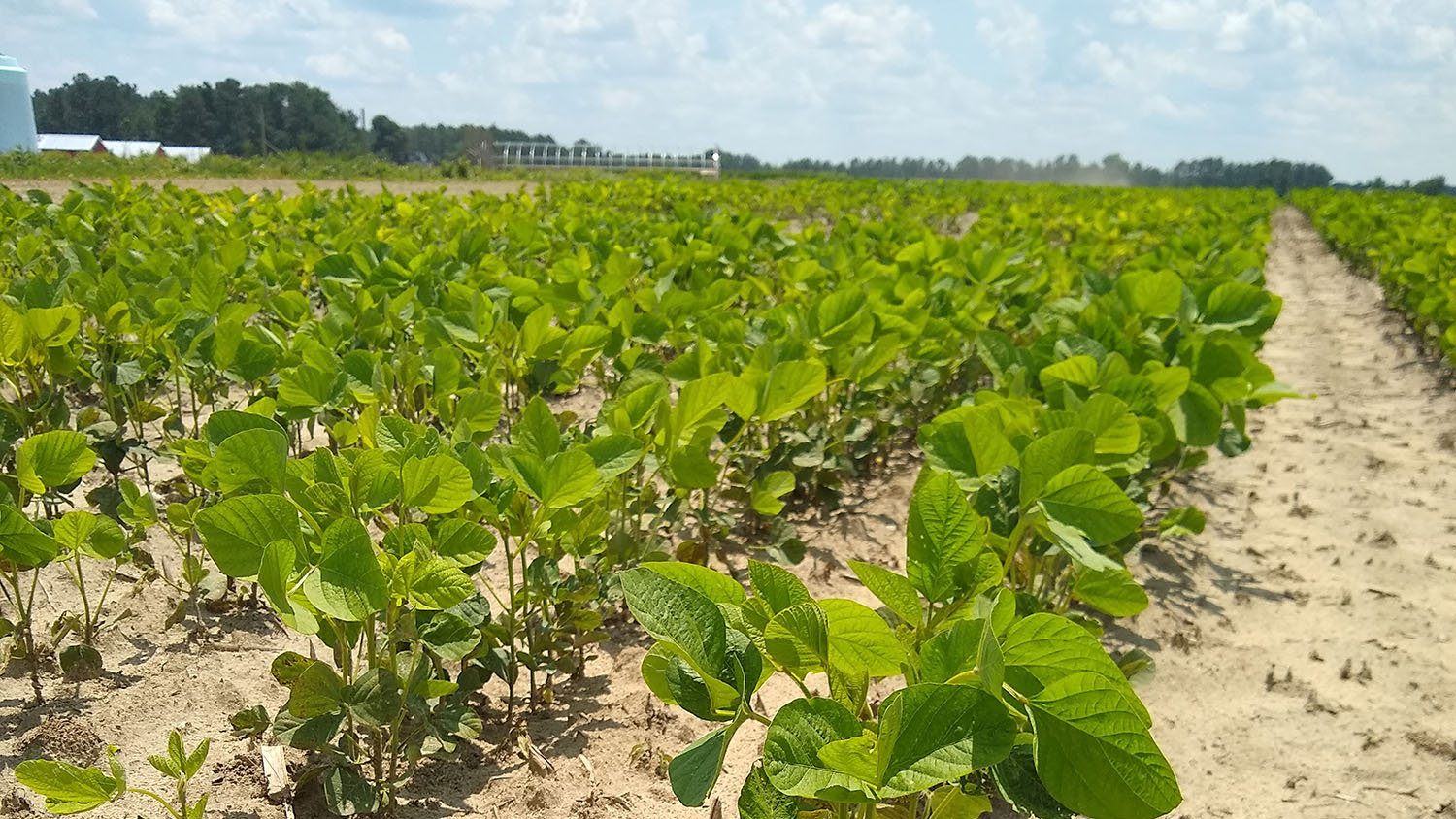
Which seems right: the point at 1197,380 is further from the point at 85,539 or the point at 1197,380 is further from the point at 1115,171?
the point at 1115,171

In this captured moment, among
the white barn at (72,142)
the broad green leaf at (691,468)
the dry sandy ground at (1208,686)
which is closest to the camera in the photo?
the dry sandy ground at (1208,686)

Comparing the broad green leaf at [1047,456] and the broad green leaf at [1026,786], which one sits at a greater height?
the broad green leaf at [1047,456]

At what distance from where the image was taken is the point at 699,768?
34.7 inches

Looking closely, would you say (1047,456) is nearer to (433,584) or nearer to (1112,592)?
(1112,592)

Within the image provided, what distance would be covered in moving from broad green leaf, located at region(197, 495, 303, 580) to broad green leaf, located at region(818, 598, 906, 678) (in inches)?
25.7

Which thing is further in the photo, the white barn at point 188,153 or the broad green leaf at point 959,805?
the white barn at point 188,153

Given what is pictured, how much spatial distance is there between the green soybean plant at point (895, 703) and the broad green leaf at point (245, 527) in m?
0.49

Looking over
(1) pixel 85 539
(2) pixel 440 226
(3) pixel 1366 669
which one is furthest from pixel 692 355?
(2) pixel 440 226

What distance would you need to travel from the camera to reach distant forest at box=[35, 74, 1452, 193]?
143 feet

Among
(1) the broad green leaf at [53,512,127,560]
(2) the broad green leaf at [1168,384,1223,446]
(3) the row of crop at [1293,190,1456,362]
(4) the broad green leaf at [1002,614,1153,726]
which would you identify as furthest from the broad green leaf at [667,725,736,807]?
(3) the row of crop at [1293,190,1456,362]

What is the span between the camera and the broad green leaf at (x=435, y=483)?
1343mm

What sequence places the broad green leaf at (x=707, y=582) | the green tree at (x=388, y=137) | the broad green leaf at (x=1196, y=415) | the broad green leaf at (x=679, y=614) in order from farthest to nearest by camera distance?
1. the green tree at (x=388, y=137)
2. the broad green leaf at (x=1196, y=415)
3. the broad green leaf at (x=707, y=582)
4. the broad green leaf at (x=679, y=614)

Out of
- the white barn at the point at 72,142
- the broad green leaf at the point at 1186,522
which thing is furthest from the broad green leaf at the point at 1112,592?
the white barn at the point at 72,142

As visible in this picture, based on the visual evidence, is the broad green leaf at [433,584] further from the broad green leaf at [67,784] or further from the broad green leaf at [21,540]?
the broad green leaf at [21,540]
